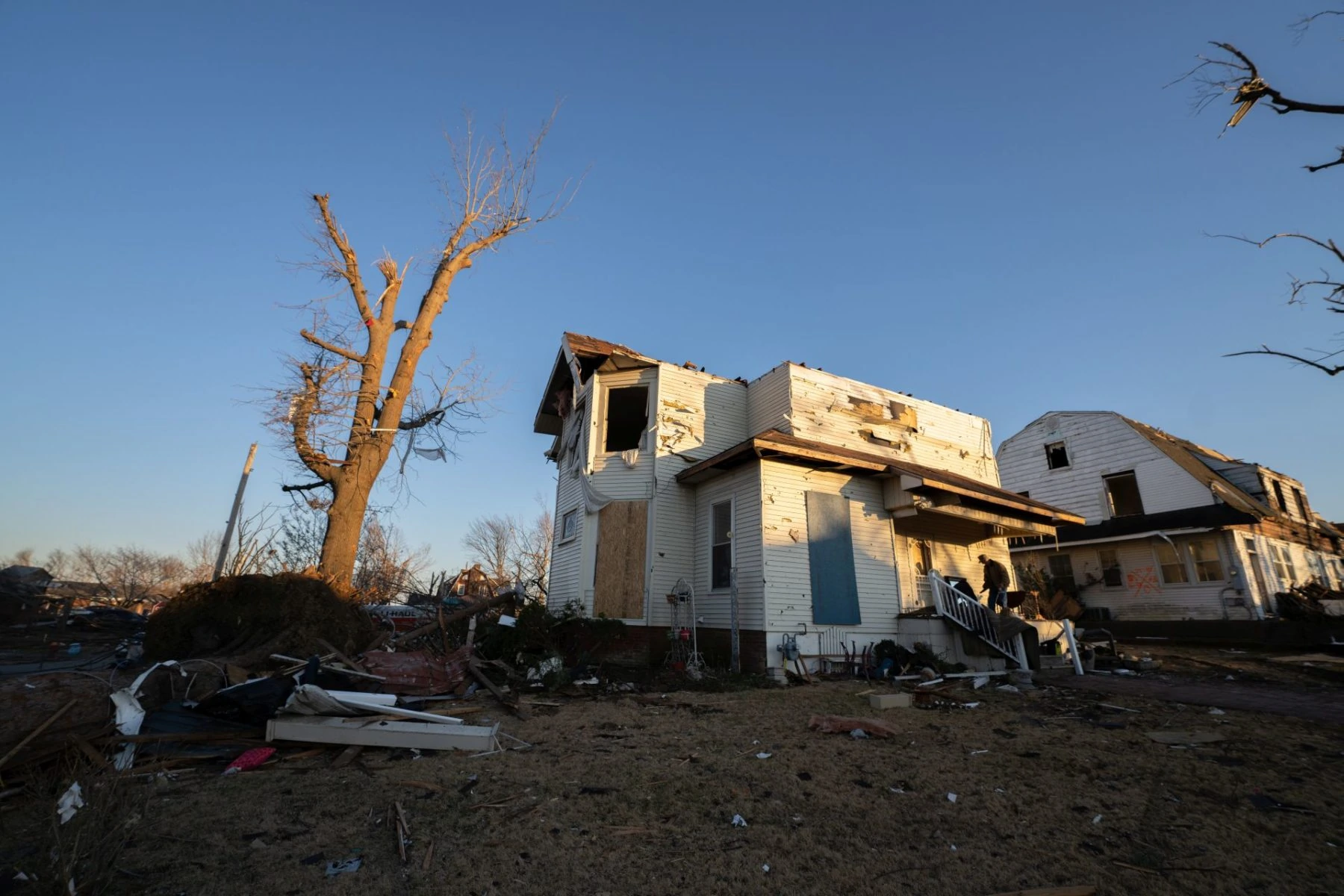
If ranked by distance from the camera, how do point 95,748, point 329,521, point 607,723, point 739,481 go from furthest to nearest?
point 739,481, point 329,521, point 607,723, point 95,748

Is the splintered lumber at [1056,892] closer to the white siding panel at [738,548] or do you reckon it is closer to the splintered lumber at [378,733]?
the splintered lumber at [378,733]

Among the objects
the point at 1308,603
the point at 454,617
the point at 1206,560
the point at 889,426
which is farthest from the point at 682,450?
the point at 1308,603

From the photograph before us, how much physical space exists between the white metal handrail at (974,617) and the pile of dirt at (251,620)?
1119cm

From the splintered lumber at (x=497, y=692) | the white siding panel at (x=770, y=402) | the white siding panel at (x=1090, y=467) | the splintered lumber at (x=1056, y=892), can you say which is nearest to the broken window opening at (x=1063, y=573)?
the white siding panel at (x=1090, y=467)

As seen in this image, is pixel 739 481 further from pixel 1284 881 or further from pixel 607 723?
pixel 1284 881

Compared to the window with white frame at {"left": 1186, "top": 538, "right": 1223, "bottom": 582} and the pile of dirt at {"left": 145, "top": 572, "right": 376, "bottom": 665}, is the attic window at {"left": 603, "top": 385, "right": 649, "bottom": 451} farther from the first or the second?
the window with white frame at {"left": 1186, "top": 538, "right": 1223, "bottom": 582}

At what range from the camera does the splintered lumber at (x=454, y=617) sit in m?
11.0

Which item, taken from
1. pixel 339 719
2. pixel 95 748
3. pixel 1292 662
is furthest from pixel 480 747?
pixel 1292 662

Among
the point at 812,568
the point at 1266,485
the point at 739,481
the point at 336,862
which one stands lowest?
the point at 336,862

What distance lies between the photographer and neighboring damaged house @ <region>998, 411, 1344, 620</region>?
17766 mm

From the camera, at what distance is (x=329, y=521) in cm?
1142

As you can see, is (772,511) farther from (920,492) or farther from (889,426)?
(889,426)

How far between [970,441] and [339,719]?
16.4 metres

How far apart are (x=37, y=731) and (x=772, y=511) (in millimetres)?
10312
